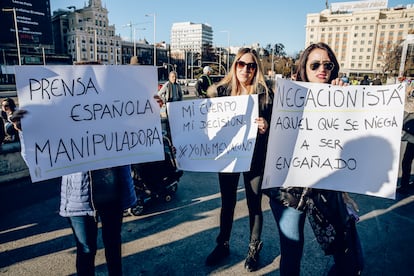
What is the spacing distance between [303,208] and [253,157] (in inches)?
27.4

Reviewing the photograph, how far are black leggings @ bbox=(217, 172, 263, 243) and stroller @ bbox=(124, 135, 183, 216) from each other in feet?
4.09

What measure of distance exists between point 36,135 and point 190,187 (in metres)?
3.26

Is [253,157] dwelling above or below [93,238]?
above

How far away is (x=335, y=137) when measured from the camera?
6.56 ft

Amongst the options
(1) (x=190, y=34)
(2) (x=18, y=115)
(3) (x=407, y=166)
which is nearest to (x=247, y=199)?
(2) (x=18, y=115)

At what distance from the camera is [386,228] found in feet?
11.6

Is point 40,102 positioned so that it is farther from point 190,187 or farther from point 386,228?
point 386,228

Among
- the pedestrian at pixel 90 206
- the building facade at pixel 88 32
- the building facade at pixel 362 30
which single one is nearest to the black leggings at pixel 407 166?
the pedestrian at pixel 90 206

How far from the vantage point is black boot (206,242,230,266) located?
8.99 ft

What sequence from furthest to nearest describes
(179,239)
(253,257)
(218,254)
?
(179,239) < (218,254) < (253,257)

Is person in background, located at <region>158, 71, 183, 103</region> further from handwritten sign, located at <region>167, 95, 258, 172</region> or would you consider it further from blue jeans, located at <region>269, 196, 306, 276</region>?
blue jeans, located at <region>269, 196, 306, 276</region>

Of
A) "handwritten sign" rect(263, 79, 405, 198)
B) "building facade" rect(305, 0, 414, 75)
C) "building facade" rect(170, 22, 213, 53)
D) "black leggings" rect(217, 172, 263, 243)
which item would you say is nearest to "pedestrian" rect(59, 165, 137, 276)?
"black leggings" rect(217, 172, 263, 243)

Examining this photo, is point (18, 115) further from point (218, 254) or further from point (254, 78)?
point (218, 254)

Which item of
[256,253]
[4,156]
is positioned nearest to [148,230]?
[256,253]
